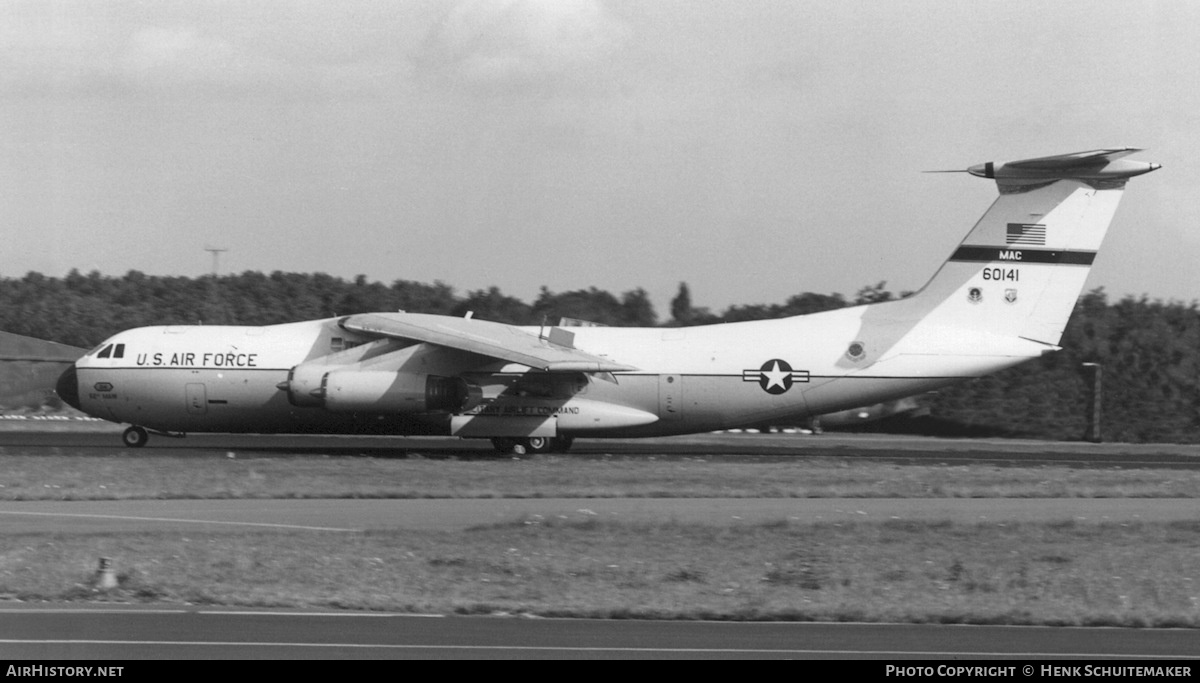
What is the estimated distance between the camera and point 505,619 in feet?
38.7

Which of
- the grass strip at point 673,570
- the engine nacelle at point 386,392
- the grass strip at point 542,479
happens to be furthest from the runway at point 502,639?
the engine nacelle at point 386,392

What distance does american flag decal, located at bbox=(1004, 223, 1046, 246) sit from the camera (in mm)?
29625

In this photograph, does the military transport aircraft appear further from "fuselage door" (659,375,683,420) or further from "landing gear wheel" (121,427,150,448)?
"landing gear wheel" (121,427,150,448)

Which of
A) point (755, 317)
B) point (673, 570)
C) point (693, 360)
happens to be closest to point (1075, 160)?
point (693, 360)

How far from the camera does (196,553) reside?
49.5 ft

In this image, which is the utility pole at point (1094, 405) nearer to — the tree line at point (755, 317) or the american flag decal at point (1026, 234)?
the tree line at point (755, 317)

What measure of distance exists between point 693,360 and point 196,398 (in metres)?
11.6

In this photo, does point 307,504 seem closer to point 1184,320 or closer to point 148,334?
point 148,334

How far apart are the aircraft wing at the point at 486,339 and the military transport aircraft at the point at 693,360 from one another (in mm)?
64

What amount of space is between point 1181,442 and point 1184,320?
11917 millimetres

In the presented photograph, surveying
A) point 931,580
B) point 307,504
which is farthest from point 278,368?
point 931,580

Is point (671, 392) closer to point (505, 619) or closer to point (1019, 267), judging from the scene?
point (1019, 267)

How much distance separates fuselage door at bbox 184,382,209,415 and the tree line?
12730 mm

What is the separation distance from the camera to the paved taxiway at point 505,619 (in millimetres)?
10297
